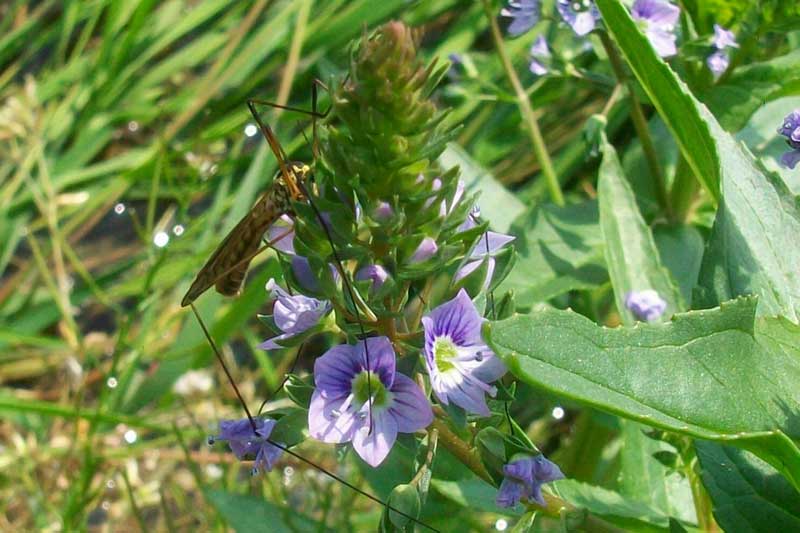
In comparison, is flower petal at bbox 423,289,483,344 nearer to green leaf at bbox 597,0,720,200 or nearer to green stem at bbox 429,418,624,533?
green stem at bbox 429,418,624,533

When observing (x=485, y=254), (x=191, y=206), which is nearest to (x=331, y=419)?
(x=485, y=254)

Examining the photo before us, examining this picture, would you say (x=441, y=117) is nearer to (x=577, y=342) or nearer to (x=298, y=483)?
(x=577, y=342)

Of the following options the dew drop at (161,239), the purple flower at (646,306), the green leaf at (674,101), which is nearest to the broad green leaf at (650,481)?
the purple flower at (646,306)

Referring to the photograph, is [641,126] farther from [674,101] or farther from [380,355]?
[380,355]

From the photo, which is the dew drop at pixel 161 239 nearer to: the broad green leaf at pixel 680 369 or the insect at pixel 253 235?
the insect at pixel 253 235

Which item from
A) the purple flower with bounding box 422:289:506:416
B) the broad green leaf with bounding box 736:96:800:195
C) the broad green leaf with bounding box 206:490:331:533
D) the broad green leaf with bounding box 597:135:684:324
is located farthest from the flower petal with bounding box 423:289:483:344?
the broad green leaf with bounding box 736:96:800:195

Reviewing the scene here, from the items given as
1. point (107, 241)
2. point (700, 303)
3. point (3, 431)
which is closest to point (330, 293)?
point (700, 303)
